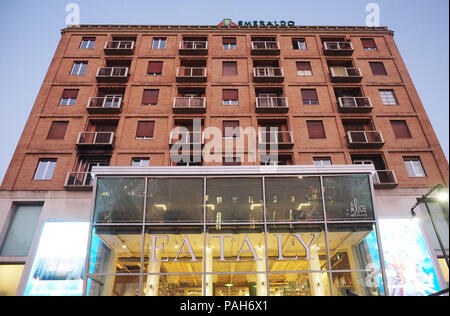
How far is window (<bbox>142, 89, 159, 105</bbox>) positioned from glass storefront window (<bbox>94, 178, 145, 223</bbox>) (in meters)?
9.67

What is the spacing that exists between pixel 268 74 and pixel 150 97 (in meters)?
8.04

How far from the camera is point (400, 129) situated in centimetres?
2000

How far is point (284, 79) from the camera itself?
21.9m

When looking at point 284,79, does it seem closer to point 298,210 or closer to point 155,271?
point 298,210

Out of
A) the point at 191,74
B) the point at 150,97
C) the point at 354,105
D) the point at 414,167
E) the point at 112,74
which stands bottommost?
the point at 414,167

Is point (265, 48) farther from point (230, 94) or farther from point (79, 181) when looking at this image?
point (79, 181)

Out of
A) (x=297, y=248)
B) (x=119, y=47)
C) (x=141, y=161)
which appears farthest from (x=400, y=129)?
(x=119, y=47)

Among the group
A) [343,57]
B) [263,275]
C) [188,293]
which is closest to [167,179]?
[188,293]

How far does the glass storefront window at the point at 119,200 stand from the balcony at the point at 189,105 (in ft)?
28.6

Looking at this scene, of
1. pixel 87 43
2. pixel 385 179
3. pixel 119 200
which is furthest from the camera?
pixel 87 43

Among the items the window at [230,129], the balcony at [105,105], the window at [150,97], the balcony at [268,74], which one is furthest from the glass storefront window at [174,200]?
the balcony at [268,74]

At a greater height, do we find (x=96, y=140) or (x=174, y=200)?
(x=96, y=140)

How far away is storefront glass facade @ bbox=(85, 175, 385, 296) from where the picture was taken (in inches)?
437
